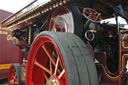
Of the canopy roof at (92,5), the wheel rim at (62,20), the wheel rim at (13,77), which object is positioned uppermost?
the canopy roof at (92,5)

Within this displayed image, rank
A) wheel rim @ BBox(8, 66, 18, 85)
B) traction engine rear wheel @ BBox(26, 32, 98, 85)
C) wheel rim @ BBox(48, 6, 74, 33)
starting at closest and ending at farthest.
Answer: traction engine rear wheel @ BBox(26, 32, 98, 85) < wheel rim @ BBox(48, 6, 74, 33) < wheel rim @ BBox(8, 66, 18, 85)

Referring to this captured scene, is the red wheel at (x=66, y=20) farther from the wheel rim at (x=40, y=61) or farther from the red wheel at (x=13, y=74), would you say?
the red wheel at (x=13, y=74)

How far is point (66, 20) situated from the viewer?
196cm

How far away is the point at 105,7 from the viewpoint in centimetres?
226

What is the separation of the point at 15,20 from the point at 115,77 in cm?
225

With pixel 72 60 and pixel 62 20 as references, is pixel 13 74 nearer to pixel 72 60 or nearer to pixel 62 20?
pixel 62 20

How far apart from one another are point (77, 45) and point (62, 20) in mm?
773

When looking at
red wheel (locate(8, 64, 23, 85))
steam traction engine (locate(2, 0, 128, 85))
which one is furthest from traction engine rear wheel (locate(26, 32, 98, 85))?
red wheel (locate(8, 64, 23, 85))

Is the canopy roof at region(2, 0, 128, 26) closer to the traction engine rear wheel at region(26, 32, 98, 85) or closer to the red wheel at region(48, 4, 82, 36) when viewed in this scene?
the red wheel at region(48, 4, 82, 36)

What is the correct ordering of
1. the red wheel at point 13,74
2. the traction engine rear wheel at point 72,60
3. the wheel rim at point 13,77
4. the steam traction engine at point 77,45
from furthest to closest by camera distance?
the wheel rim at point 13,77 → the red wheel at point 13,74 → the steam traction engine at point 77,45 → the traction engine rear wheel at point 72,60

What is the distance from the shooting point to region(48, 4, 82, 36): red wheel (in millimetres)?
1823

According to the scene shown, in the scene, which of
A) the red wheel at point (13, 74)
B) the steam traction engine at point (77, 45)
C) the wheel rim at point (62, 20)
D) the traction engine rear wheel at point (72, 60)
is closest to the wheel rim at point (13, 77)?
the red wheel at point (13, 74)

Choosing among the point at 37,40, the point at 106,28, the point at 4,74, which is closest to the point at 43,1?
the point at 37,40

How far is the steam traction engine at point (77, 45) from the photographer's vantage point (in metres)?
1.27
